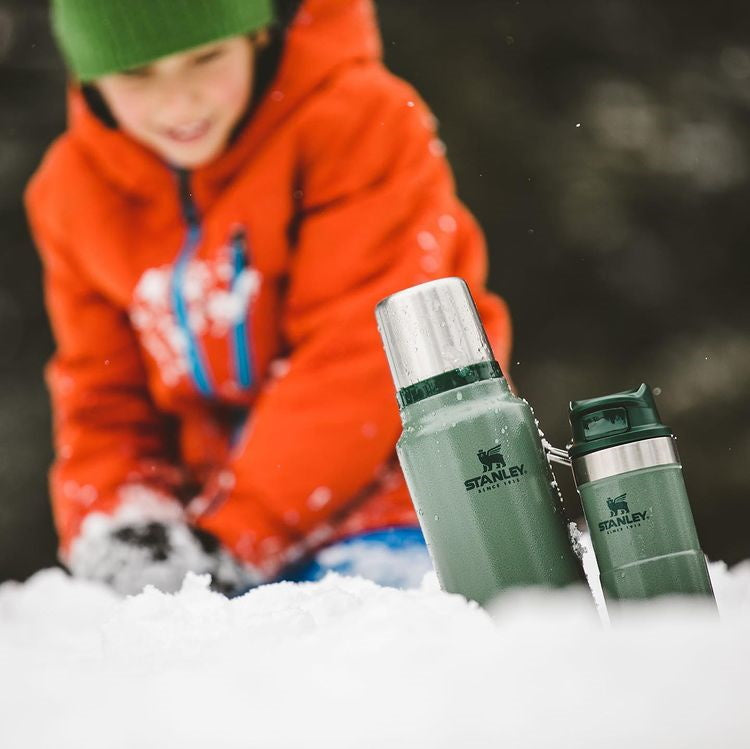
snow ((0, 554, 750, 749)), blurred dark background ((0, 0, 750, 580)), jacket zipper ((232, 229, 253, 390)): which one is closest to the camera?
snow ((0, 554, 750, 749))

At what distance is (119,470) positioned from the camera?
2.47ft

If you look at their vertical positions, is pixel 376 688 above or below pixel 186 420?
below

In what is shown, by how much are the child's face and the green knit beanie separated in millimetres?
20

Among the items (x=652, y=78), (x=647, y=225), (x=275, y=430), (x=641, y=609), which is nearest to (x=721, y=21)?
(x=652, y=78)

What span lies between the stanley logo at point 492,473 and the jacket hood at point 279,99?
475mm

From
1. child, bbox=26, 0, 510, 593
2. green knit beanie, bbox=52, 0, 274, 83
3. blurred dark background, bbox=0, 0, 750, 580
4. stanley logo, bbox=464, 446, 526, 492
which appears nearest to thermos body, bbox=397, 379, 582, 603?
stanley logo, bbox=464, 446, 526, 492

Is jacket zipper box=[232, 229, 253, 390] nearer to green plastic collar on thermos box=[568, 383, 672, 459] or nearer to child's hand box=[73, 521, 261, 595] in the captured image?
child's hand box=[73, 521, 261, 595]

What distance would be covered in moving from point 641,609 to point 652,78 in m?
0.75

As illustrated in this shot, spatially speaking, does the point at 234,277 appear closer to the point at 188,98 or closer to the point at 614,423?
the point at 188,98

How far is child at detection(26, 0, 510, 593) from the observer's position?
2.12 feet

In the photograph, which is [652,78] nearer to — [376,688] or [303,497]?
[303,497]

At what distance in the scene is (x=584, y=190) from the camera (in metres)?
0.92

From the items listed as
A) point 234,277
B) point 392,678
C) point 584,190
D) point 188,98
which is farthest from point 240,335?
point 392,678

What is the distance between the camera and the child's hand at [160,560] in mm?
617
